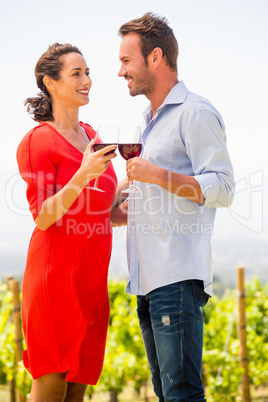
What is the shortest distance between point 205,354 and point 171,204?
4.30 metres

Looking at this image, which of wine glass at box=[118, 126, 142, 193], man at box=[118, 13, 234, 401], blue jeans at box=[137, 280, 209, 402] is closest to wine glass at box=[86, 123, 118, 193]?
wine glass at box=[118, 126, 142, 193]

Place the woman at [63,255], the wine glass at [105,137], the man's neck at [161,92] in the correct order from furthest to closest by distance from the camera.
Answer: the man's neck at [161,92], the woman at [63,255], the wine glass at [105,137]

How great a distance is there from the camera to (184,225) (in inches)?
84.0

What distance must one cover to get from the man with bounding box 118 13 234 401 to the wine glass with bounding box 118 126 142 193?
0.29 feet

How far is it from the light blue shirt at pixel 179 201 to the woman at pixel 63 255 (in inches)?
8.1

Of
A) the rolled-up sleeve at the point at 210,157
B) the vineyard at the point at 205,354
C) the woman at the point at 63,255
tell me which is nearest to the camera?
the rolled-up sleeve at the point at 210,157

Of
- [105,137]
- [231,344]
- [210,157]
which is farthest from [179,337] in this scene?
[231,344]

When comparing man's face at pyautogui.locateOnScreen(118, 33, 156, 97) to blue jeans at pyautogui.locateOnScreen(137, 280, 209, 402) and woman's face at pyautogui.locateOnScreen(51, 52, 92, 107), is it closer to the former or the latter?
woman's face at pyautogui.locateOnScreen(51, 52, 92, 107)

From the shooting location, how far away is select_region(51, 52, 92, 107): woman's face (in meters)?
2.39

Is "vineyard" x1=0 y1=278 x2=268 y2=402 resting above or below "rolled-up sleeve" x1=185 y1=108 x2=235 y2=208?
below

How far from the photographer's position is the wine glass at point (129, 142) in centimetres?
209

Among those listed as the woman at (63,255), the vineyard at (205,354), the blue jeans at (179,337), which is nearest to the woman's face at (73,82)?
the woman at (63,255)

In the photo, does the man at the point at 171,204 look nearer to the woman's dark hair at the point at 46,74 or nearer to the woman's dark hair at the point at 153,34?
the woman's dark hair at the point at 153,34

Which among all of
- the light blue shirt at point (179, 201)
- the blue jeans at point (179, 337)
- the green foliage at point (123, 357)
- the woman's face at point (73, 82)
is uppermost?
Result: the woman's face at point (73, 82)
